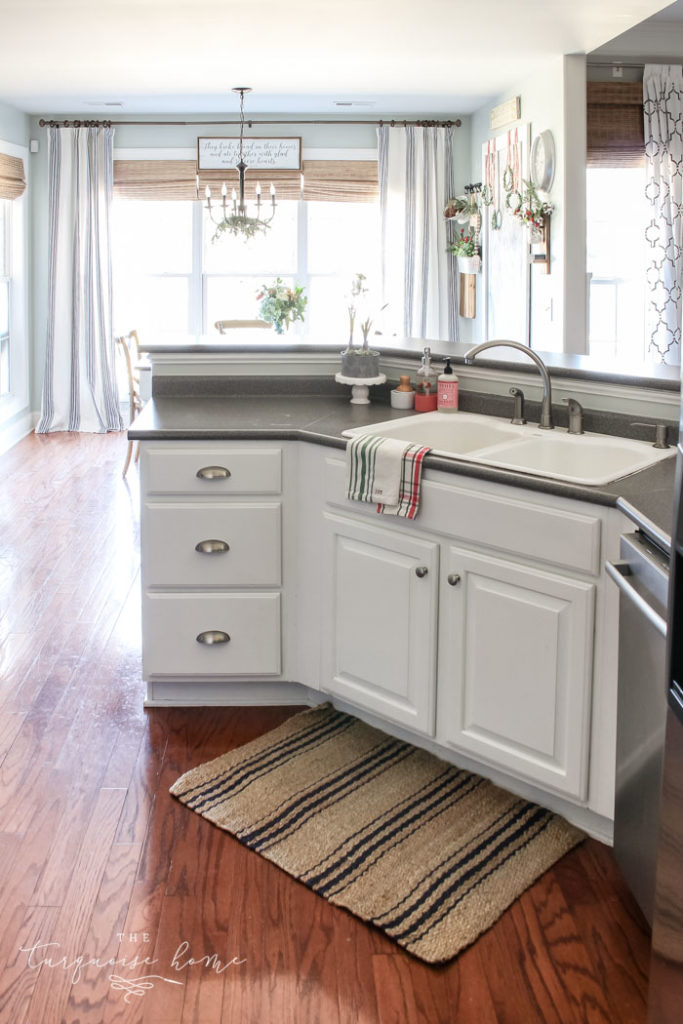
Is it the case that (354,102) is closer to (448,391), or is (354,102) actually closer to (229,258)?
(229,258)

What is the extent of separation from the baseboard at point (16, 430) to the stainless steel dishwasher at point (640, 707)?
19.3 feet

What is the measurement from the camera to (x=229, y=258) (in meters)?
8.30

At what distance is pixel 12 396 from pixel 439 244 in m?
3.37

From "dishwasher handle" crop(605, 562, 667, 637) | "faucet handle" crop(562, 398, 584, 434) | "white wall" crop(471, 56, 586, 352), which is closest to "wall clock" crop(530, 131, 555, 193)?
"white wall" crop(471, 56, 586, 352)

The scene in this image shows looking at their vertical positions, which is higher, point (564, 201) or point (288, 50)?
point (288, 50)

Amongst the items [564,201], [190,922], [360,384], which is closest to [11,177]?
[564,201]

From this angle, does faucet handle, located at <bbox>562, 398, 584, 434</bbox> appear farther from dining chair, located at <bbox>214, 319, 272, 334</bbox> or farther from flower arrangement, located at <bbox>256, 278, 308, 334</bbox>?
dining chair, located at <bbox>214, 319, 272, 334</bbox>

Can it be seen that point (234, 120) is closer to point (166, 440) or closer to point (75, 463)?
point (75, 463)

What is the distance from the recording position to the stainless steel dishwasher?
192 centimetres

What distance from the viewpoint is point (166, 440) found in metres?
2.99

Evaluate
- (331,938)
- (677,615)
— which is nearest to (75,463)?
(331,938)

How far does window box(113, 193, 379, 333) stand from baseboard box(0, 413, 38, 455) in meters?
0.97

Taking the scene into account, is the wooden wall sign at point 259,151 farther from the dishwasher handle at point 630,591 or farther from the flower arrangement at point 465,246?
the dishwasher handle at point 630,591

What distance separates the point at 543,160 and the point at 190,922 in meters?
4.85
